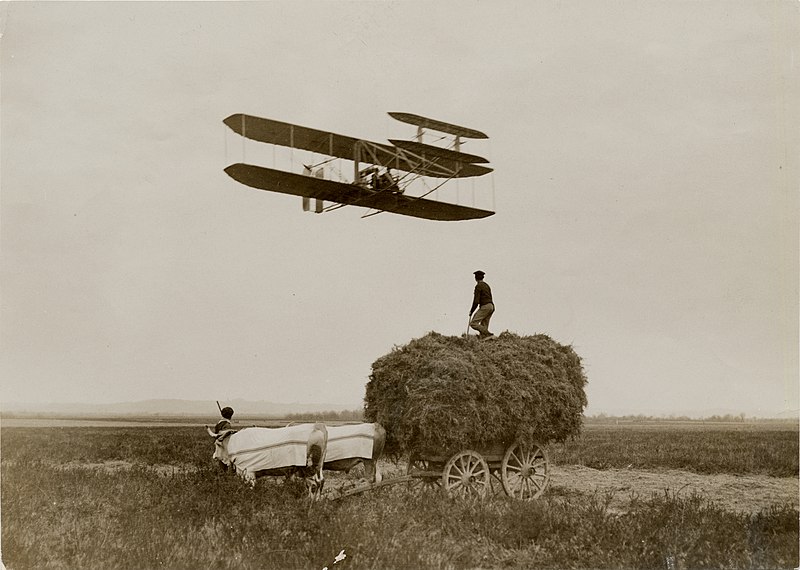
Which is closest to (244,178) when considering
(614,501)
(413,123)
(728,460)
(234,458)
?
(413,123)

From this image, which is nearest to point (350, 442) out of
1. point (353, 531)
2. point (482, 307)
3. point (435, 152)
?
point (353, 531)

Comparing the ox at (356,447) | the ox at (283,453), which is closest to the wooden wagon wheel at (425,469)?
the ox at (356,447)

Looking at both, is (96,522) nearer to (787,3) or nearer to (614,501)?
(614,501)

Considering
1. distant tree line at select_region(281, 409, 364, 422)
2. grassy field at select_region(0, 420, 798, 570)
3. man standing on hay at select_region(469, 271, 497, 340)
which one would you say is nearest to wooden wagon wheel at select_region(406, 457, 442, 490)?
grassy field at select_region(0, 420, 798, 570)

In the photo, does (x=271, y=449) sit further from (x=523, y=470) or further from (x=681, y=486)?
(x=681, y=486)

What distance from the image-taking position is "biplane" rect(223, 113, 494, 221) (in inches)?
574

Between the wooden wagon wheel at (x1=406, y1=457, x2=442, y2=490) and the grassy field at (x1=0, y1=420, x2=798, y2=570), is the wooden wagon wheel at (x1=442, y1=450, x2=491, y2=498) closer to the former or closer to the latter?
the wooden wagon wheel at (x1=406, y1=457, x2=442, y2=490)

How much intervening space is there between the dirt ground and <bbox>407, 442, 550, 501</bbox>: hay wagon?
4.52ft

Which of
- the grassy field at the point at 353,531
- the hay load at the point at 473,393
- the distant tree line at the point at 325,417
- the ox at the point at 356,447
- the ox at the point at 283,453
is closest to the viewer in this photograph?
the grassy field at the point at 353,531

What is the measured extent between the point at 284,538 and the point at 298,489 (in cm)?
162

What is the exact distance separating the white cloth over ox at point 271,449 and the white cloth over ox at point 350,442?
1.32 ft

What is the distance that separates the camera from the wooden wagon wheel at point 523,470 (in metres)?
10.7

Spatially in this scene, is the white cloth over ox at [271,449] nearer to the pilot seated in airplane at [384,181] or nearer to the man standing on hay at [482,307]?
the man standing on hay at [482,307]

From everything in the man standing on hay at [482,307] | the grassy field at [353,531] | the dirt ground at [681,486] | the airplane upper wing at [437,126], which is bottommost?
the dirt ground at [681,486]
